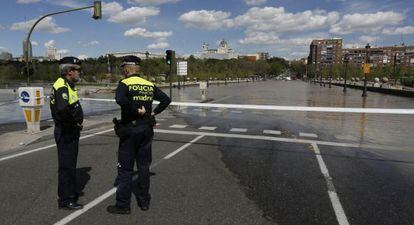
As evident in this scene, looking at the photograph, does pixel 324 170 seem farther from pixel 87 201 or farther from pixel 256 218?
pixel 87 201

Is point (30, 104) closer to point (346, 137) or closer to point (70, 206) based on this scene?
point (70, 206)

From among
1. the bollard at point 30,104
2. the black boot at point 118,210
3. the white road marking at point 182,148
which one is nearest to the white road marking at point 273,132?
the white road marking at point 182,148

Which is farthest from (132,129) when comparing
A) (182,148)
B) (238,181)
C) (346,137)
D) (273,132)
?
(346,137)

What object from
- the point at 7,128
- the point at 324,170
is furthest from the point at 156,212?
the point at 7,128

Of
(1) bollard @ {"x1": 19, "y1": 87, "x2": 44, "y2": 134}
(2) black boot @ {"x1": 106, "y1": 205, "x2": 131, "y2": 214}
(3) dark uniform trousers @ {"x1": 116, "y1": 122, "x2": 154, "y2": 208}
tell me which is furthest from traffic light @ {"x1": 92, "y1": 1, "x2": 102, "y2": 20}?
(2) black boot @ {"x1": 106, "y1": 205, "x2": 131, "y2": 214}

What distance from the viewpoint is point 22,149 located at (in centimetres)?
920

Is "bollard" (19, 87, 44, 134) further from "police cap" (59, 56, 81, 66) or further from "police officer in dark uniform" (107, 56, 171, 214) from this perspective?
"police officer in dark uniform" (107, 56, 171, 214)

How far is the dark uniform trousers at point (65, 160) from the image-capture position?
16.4 ft

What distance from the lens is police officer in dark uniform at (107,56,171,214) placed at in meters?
4.70

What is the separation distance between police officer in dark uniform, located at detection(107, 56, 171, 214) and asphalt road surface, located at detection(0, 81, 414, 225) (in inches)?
12.4

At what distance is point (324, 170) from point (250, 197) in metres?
2.34

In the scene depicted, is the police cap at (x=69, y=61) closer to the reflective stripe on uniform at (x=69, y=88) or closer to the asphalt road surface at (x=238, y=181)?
the reflective stripe on uniform at (x=69, y=88)

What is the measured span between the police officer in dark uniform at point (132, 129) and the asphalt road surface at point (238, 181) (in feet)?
1.03

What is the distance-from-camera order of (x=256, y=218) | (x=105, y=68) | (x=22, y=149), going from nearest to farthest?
(x=256, y=218), (x=22, y=149), (x=105, y=68)
